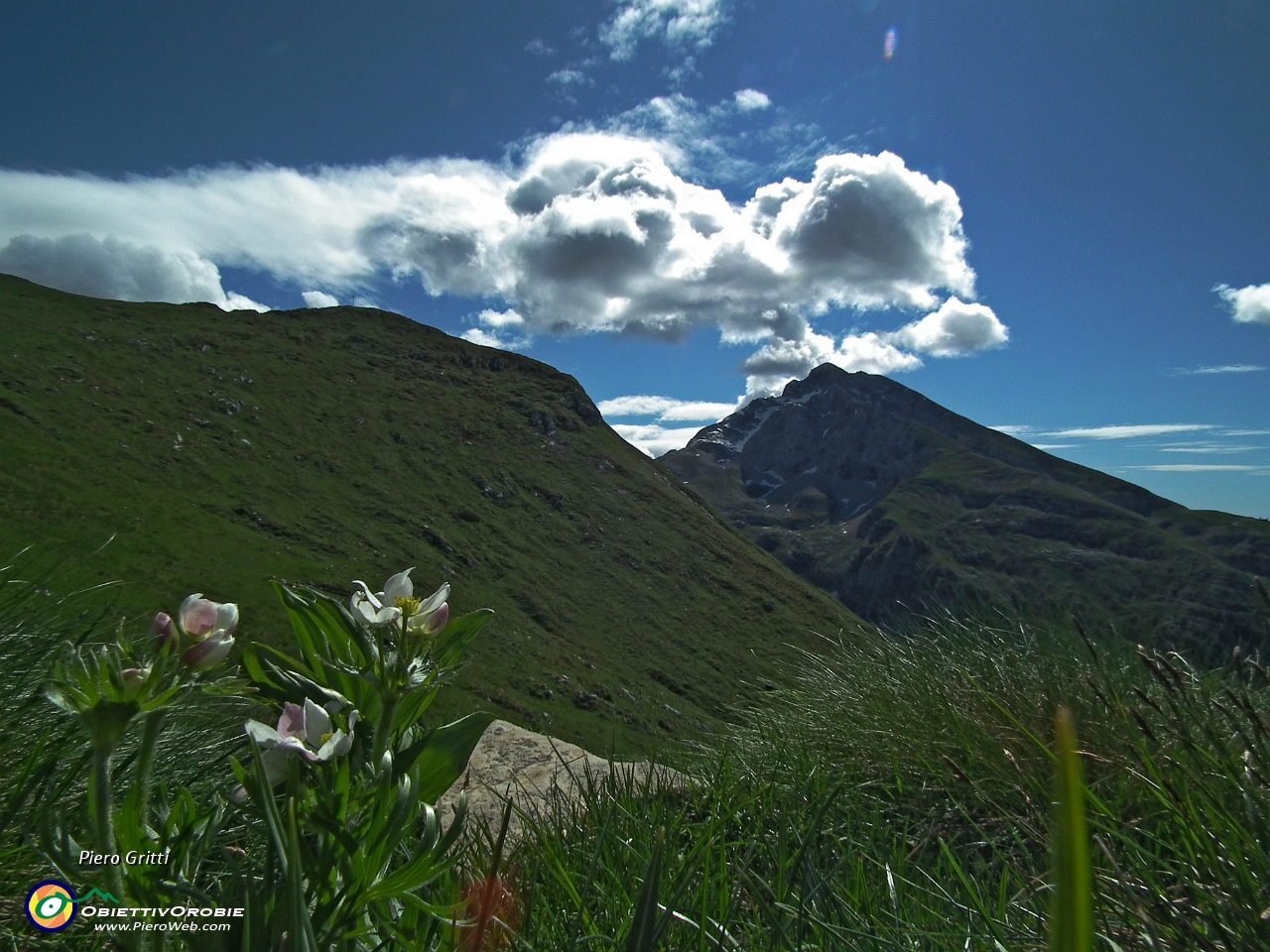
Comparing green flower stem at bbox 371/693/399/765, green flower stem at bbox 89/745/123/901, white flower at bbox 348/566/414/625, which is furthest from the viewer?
white flower at bbox 348/566/414/625

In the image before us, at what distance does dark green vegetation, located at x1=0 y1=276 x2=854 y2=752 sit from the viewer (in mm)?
98250

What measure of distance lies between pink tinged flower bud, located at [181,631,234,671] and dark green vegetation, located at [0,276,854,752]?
244 ft

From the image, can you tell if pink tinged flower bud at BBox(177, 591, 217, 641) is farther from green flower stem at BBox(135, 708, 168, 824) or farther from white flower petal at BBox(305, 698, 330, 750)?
white flower petal at BBox(305, 698, 330, 750)

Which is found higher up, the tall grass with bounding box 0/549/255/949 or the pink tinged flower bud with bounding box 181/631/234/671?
the pink tinged flower bud with bounding box 181/631/234/671

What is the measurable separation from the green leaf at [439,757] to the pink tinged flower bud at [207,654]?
582mm

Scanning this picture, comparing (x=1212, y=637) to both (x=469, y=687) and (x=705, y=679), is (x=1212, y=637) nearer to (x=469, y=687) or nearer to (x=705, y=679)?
(x=469, y=687)

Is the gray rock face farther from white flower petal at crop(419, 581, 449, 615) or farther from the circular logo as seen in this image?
the circular logo

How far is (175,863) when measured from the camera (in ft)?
5.93

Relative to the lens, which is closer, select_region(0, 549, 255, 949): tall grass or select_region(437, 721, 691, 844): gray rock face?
select_region(0, 549, 255, 949): tall grass

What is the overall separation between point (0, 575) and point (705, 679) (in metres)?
129

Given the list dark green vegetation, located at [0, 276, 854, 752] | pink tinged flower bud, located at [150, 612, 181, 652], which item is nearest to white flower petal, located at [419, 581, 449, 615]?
pink tinged flower bud, located at [150, 612, 181, 652]

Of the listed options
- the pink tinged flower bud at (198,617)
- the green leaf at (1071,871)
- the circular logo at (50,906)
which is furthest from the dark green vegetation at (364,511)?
the green leaf at (1071,871)

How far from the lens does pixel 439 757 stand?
219 centimetres

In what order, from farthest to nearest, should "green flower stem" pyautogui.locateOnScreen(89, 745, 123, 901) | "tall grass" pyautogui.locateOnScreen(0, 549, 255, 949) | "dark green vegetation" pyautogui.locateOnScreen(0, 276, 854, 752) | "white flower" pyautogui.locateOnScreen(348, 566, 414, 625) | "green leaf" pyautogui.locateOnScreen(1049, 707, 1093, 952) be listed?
1. "dark green vegetation" pyautogui.locateOnScreen(0, 276, 854, 752)
2. "tall grass" pyautogui.locateOnScreen(0, 549, 255, 949)
3. "white flower" pyautogui.locateOnScreen(348, 566, 414, 625)
4. "green flower stem" pyautogui.locateOnScreen(89, 745, 123, 901)
5. "green leaf" pyautogui.locateOnScreen(1049, 707, 1093, 952)
